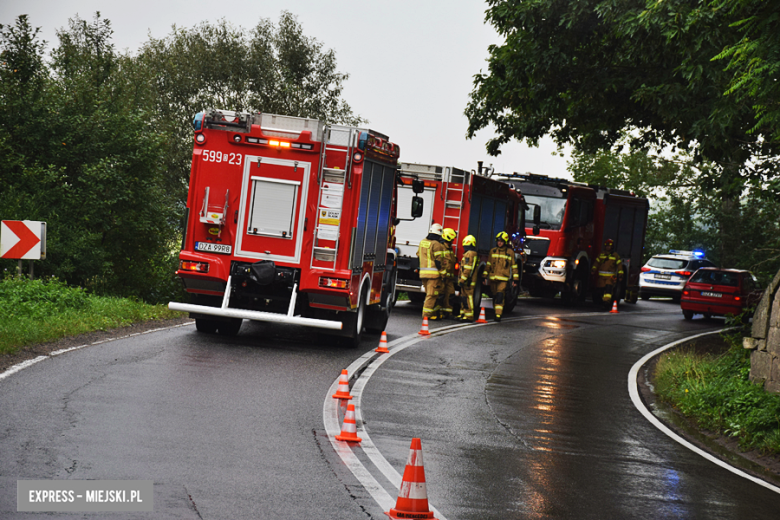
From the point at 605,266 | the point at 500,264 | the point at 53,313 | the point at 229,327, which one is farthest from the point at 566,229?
the point at 53,313

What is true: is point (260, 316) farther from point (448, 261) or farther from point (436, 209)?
point (436, 209)

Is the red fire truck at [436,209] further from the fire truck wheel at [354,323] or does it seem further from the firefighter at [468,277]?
the fire truck wheel at [354,323]

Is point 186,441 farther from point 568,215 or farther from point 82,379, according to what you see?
point 568,215

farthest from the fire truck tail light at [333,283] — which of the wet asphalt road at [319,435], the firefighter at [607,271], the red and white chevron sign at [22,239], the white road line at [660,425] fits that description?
the firefighter at [607,271]

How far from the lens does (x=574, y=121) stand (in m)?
20.9

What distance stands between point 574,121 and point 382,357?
1011 centimetres

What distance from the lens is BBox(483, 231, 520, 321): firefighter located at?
64.8 ft

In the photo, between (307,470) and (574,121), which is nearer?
(307,470)

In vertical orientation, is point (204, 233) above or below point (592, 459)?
above

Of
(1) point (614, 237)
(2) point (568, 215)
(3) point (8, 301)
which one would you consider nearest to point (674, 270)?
(1) point (614, 237)

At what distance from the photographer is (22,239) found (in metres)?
14.1

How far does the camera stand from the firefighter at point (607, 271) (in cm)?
2786

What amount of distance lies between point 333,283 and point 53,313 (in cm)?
485

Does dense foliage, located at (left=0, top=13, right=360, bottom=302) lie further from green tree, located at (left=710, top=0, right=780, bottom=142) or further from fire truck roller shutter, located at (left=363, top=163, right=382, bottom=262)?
green tree, located at (left=710, top=0, right=780, bottom=142)
